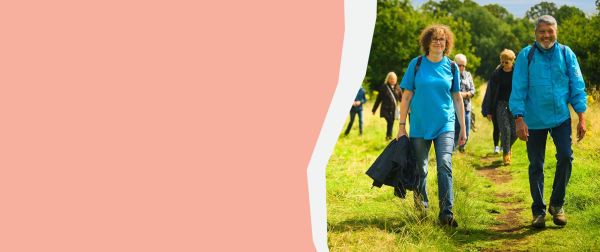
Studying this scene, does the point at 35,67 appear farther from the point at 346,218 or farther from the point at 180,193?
the point at 346,218

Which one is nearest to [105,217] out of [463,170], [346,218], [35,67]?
[35,67]

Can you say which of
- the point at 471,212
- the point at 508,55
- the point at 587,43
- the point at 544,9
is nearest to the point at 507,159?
the point at 508,55

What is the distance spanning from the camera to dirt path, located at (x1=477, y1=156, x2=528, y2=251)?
488 centimetres

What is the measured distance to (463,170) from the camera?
23.0 ft

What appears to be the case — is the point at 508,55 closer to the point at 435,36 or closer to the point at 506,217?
the point at 506,217

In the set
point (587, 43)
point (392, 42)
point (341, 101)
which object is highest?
point (392, 42)

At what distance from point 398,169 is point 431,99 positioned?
67 cm

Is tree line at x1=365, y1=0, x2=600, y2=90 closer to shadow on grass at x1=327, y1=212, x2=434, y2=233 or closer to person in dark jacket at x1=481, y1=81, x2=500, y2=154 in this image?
person in dark jacket at x1=481, y1=81, x2=500, y2=154

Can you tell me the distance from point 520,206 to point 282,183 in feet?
10.9

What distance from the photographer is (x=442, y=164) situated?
504 cm

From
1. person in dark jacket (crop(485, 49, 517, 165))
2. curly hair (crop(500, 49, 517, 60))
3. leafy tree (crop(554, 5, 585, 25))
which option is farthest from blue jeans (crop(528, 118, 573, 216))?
leafy tree (crop(554, 5, 585, 25))

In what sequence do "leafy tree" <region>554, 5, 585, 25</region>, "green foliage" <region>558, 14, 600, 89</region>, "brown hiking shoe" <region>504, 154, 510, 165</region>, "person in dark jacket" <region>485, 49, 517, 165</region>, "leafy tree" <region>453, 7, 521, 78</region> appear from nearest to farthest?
"green foliage" <region>558, 14, 600, 89</region> < "person in dark jacket" <region>485, 49, 517, 165</region> < "leafy tree" <region>554, 5, 585, 25</region> < "brown hiking shoe" <region>504, 154, 510, 165</region> < "leafy tree" <region>453, 7, 521, 78</region>

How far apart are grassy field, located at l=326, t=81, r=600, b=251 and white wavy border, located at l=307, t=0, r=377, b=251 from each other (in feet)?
1.76

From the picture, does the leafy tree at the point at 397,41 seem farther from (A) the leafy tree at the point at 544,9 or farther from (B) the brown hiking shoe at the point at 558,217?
(B) the brown hiking shoe at the point at 558,217
